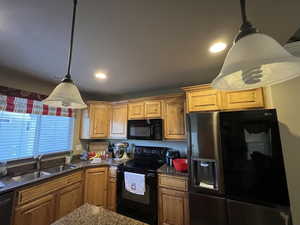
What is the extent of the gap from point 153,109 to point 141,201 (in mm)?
1551

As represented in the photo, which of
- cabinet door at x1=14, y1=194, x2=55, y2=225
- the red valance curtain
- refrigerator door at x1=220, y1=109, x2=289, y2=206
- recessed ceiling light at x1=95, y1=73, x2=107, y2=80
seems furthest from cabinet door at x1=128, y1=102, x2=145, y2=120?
cabinet door at x1=14, y1=194, x2=55, y2=225

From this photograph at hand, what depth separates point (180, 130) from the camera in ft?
7.99

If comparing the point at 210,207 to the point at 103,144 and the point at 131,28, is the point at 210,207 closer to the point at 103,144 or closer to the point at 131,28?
the point at 131,28

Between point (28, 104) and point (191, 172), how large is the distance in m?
2.70

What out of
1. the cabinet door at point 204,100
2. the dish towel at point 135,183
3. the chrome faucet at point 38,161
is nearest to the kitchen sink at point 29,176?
the chrome faucet at point 38,161

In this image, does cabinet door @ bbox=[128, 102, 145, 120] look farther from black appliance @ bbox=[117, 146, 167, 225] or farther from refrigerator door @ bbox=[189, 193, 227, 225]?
refrigerator door @ bbox=[189, 193, 227, 225]

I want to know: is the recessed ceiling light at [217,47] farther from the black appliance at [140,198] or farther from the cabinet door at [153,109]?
the black appliance at [140,198]

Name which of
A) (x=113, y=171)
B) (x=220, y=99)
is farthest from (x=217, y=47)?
(x=113, y=171)

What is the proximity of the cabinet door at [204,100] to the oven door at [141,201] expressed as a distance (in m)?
1.21

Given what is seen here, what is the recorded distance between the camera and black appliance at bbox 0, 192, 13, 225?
145cm

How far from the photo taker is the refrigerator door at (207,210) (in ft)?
5.21

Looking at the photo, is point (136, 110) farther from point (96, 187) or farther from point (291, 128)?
point (291, 128)

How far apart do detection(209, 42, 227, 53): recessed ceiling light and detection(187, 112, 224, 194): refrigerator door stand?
28.1 inches

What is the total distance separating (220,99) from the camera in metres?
1.93
